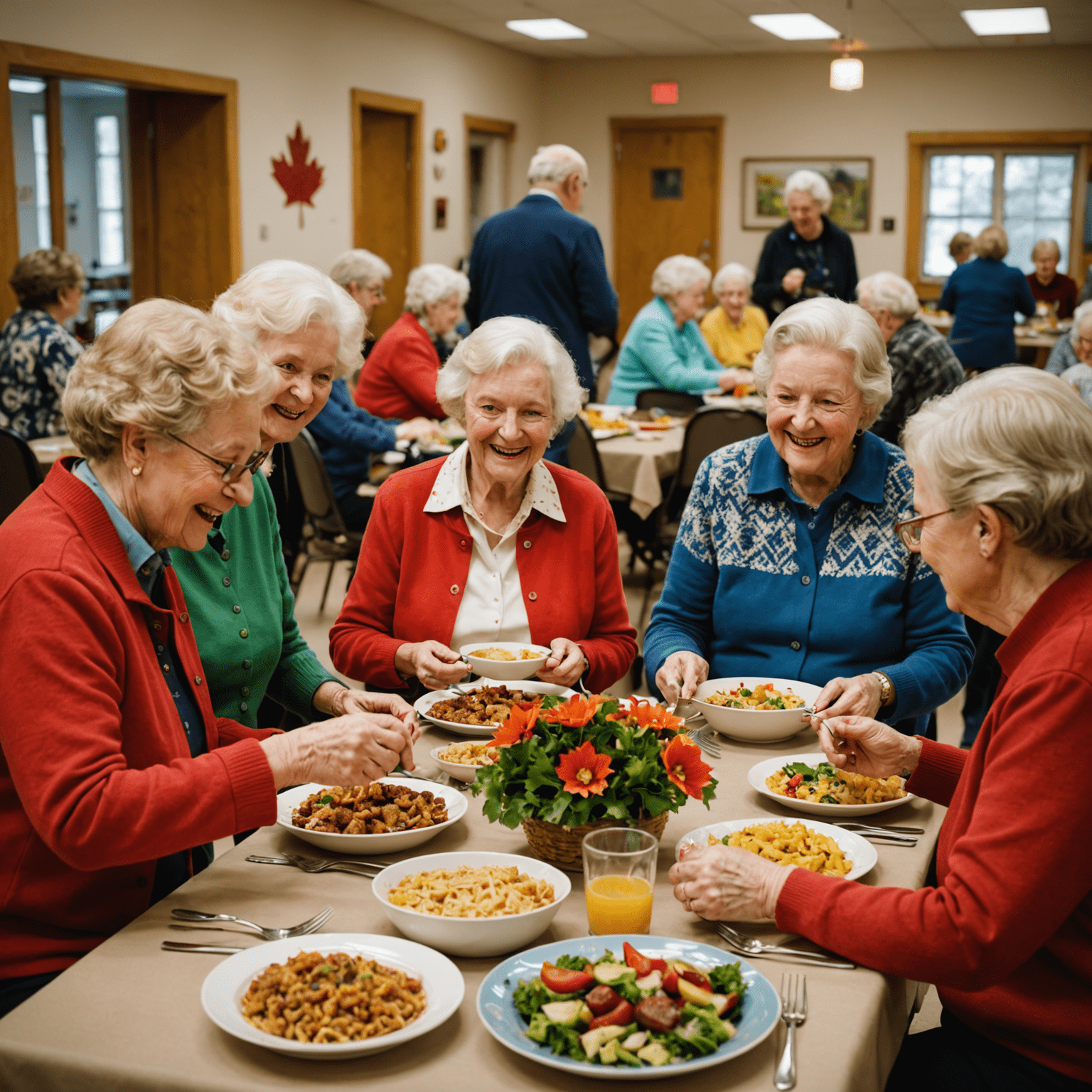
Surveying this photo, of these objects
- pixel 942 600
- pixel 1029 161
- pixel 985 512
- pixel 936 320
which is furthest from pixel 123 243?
pixel 985 512

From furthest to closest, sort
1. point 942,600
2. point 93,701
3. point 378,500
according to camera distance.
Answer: point 378,500, point 942,600, point 93,701

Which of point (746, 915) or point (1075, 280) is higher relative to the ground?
point (1075, 280)

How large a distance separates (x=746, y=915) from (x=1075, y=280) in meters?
11.0

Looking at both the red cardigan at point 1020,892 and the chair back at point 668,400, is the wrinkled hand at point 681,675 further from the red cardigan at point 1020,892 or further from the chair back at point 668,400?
the chair back at point 668,400

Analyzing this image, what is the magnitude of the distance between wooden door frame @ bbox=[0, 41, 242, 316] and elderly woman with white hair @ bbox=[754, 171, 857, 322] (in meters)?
3.31

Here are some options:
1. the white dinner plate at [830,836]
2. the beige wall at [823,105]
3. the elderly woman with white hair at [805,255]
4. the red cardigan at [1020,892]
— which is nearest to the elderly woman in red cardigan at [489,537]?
the white dinner plate at [830,836]

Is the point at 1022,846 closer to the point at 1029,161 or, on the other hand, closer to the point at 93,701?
the point at 93,701

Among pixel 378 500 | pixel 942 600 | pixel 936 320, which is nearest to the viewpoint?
pixel 942 600

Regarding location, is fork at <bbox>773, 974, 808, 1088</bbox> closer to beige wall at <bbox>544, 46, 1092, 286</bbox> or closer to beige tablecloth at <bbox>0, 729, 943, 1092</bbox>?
beige tablecloth at <bbox>0, 729, 943, 1092</bbox>

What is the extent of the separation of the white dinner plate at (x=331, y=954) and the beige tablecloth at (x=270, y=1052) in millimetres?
24

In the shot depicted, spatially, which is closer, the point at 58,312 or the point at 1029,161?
the point at 58,312

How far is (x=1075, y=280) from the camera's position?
430 inches

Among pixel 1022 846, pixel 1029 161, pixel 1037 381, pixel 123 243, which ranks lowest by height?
pixel 1022 846

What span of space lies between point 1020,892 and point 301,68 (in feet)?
26.1
